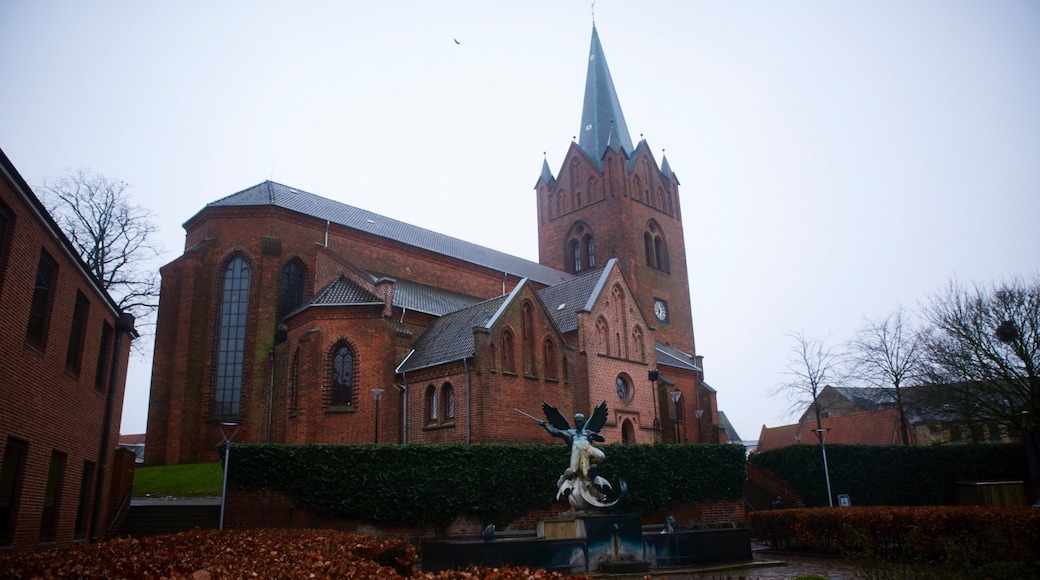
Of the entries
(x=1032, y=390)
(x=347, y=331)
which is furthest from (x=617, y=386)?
(x=1032, y=390)

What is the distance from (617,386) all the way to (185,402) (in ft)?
61.9

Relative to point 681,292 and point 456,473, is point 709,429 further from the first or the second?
point 456,473

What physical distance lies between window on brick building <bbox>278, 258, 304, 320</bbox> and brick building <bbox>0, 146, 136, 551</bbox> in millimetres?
13833

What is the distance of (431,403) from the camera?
91.5 feet

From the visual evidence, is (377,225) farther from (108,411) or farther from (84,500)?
(84,500)

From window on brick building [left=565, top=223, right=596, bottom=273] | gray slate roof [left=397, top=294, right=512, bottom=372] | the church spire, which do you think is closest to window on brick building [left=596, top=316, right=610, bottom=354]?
gray slate roof [left=397, top=294, right=512, bottom=372]

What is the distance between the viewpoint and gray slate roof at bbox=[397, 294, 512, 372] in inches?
1081

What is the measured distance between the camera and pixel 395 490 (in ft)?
67.6

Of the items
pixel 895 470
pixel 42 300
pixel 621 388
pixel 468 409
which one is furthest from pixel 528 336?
pixel 42 300

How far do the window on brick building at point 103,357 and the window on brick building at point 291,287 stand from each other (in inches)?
531

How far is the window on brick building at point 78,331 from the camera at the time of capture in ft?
52.5

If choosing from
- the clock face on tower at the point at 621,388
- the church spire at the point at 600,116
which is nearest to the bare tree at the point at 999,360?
the clock face on tower at the point at 621,388

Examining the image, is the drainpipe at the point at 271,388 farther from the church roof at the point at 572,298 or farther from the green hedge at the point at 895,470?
the green hedge at the point at 895,470

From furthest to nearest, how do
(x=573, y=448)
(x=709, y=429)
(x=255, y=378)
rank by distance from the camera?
(x=709, y=429) < (x=255, y=378) < (x=573, y=448)
